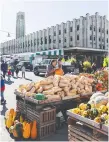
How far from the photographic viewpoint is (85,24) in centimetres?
6303

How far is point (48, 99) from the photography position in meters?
6.09

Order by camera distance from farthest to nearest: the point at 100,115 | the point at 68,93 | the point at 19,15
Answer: the point at 19,15 → the point at 68,93 → the point at 100,115

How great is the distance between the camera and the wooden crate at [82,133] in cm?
400

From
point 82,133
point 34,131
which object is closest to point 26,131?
point 34,131

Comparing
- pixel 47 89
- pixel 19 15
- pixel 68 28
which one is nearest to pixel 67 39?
pixel 68 28

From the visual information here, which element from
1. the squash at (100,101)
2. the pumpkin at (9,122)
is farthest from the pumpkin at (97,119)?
the pumpkin at (9,122)

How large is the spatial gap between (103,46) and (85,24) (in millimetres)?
9616

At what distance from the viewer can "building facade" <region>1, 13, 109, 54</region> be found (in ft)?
207

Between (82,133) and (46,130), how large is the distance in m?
1.71

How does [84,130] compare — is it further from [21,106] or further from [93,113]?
[21,106]

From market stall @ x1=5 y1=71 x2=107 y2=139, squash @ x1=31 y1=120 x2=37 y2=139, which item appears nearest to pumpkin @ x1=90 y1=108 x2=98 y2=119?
market stall @ x1=5 y1=71 x2=107 y2=139

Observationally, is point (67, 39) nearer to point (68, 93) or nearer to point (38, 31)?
point (38, 31)

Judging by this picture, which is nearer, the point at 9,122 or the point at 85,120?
the point at 85,120

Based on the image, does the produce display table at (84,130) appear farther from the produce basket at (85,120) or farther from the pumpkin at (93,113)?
the pumpkin at (93,113)
